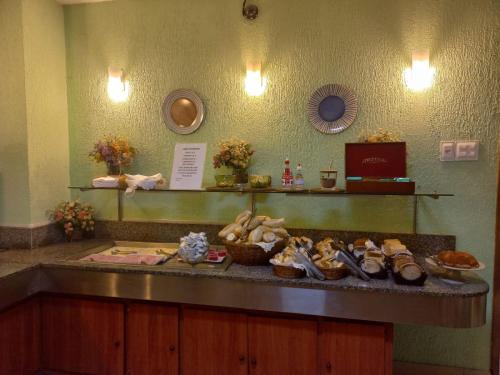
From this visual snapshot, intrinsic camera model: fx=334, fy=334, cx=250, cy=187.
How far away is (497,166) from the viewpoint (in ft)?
6.35

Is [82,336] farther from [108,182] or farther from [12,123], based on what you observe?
[12,123]

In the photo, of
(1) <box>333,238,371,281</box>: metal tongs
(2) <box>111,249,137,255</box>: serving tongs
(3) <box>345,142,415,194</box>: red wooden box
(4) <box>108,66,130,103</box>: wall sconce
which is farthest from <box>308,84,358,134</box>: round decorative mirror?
(2) <box>111,249,137,255</box>: serving tongs

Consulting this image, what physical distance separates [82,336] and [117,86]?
1.63 metres

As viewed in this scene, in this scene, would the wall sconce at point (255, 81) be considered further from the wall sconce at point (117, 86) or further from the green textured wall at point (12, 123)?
the green textured wall at point (12, 123)

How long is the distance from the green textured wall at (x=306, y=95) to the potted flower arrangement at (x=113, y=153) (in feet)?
0.43

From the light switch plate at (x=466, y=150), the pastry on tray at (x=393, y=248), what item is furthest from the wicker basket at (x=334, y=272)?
the light switch plate at (x=466, y=150)

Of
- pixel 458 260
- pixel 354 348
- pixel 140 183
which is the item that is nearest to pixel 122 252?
pixel 140 183

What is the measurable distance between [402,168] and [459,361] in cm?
125

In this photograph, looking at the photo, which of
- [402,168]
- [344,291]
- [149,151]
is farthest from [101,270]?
[402,168]

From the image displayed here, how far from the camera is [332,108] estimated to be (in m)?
2.11

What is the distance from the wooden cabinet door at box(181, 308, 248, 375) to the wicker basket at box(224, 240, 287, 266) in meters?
0.28

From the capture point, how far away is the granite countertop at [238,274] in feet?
4.84

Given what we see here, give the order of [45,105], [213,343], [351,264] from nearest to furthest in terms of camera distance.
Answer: [351,264], [213,343], [45,105]

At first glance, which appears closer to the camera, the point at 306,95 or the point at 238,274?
the point at 238,274
